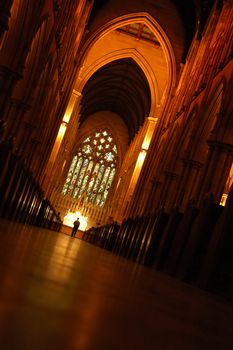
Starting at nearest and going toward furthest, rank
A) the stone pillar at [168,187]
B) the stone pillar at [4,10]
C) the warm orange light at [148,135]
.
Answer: the stone pillar at [4,10], the stone pillar at [168,187], the warm orange light at [148,135]

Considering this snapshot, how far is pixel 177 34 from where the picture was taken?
2695 centimetres

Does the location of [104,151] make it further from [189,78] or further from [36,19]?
[36,19]

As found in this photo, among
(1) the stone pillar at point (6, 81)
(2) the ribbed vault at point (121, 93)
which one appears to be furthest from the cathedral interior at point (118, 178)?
(2) the ribbed vault at point (121, 93)

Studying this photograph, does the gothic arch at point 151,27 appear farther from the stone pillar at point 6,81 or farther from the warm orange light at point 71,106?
the stone pillar at point 6,81

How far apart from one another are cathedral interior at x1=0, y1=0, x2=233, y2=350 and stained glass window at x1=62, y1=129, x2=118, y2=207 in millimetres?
105

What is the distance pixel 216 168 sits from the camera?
15453 mm

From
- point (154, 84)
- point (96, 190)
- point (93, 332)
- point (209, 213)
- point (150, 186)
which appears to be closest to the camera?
point (93, 332)

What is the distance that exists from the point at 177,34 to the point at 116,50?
18.2ft

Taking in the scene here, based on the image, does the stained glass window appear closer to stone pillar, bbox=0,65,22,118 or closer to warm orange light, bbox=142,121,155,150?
warm orange light, bbox=142,121,155,150

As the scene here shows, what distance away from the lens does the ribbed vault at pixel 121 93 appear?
120ft

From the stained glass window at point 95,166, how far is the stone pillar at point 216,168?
3054 cm

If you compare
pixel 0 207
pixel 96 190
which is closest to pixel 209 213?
pixel 0 207

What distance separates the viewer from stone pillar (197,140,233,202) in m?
15.3

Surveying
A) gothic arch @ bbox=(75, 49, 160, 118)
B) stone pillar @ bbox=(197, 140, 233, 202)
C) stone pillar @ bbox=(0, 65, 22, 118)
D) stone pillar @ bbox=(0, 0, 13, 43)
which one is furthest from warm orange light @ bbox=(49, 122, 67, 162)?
stone pillar @ bbox=(0, 0, 13, 43)
